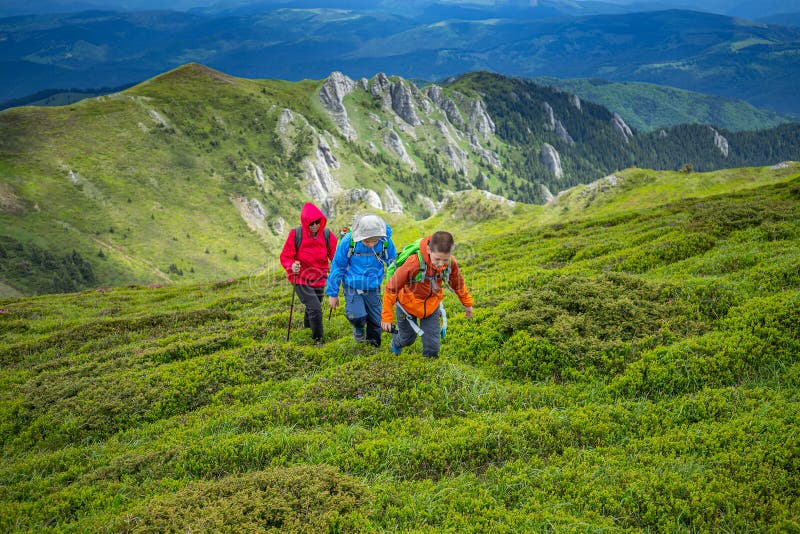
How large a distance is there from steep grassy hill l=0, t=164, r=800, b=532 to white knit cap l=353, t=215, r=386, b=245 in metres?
3.46

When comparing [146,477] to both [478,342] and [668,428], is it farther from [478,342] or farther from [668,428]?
[668,428]

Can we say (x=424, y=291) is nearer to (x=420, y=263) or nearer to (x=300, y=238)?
(x=420, y=263)

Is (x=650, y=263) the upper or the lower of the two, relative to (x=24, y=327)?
upper

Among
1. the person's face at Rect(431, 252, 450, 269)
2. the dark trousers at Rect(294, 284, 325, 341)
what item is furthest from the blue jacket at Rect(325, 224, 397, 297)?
the person's face at Rect(431, 252, 450, 269)

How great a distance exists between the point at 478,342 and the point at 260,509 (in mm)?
7626

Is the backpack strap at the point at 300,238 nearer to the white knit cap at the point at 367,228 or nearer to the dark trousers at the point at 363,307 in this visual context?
the dark trousers at the point at 363,307

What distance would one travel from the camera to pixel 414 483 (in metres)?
7.77

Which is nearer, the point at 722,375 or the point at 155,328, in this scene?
the point at 722,375

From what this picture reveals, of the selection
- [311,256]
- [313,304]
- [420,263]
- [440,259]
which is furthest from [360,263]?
[440,259]

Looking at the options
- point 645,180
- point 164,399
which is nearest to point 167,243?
point 645,180

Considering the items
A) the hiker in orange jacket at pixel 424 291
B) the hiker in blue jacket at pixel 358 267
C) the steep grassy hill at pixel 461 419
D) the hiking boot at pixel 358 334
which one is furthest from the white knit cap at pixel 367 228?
the steep grassy hill at pixel 461 419

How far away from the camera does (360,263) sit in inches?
487

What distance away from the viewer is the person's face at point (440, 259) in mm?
9492

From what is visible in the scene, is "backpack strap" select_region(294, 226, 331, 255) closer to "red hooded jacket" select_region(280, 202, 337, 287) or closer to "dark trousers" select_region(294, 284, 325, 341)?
"red hooded jacket" select_region(280, 202, 337, 287)
